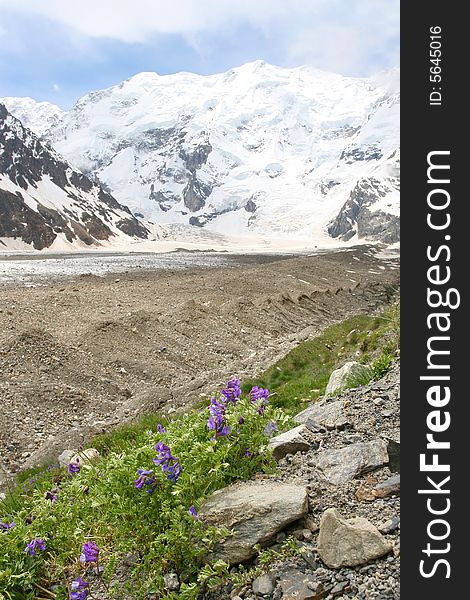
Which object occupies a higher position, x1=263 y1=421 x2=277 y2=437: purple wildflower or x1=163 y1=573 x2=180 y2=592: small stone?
x1=263 y1=421 x2=277 y2=437: purple wildflower

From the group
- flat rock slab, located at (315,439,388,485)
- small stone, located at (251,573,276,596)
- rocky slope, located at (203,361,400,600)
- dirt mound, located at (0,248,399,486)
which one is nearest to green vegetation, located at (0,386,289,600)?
rocky slope, located at (203,361,400,600)

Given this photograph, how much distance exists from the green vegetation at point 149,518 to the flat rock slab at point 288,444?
16 cm

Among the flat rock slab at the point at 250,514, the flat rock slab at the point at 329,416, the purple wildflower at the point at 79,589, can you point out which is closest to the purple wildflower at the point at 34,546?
the purple wildflower at the point at 79,589

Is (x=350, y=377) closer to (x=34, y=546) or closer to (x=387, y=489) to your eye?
(x=387, y=489)

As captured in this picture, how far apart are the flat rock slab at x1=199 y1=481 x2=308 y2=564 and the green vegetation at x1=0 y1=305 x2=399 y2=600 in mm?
97

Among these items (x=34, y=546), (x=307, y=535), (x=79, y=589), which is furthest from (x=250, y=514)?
(x=34, y=546)

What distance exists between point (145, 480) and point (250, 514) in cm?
76

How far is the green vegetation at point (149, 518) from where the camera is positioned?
3.68 m

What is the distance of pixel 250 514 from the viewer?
150 inches

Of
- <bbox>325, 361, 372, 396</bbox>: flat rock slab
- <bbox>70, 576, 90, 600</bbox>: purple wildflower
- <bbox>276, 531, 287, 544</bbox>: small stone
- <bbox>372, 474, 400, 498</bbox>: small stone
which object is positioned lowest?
<bbox>70, 576, 90, 600</bbox>: purple wildflower

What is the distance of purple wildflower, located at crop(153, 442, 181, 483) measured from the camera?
3.85 m

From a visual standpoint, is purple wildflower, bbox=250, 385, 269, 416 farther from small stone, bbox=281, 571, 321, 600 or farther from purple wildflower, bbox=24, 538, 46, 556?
purple wildflower, bbox=24, 538, 46, 556

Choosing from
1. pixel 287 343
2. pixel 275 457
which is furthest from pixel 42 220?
pixel 275 457

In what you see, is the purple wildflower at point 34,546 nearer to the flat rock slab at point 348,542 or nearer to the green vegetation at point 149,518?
the green vegetation at point 149,518
